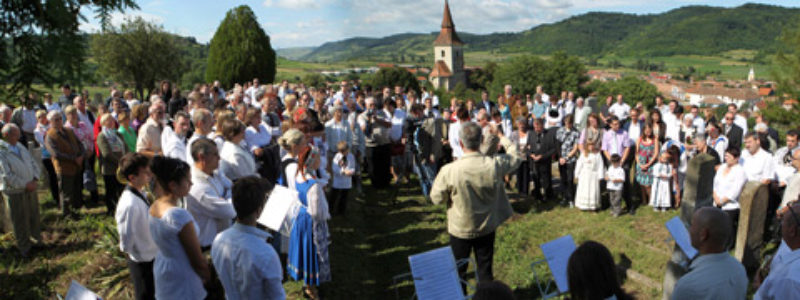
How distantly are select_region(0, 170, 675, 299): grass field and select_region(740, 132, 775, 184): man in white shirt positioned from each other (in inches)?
55.4

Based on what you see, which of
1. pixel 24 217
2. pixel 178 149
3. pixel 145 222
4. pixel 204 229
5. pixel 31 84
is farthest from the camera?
pixel 24 217

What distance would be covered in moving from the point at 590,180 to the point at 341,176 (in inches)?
166

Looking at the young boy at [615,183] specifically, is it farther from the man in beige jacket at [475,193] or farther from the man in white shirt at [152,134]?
the man in white shirt at [152,134]

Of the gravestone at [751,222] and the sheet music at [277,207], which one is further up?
the sheet music at [277,207]

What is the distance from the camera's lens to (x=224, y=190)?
4.29 m

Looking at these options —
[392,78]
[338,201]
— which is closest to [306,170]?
[338,201]

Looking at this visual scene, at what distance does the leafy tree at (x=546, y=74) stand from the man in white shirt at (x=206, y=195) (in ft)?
226

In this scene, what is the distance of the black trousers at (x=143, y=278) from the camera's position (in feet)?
12.4

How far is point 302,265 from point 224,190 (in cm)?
125

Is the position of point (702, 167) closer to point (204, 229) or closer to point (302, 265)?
point (302, 265)

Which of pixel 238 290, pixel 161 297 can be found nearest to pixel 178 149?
pixel 161 297

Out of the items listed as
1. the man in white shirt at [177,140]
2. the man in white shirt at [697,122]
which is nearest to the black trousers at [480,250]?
the man in white shirt at [177,140]

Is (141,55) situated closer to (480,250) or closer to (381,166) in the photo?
(381,166)

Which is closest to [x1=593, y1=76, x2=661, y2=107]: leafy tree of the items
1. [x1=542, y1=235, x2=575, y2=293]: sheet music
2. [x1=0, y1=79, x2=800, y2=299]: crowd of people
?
[x1=0, y1=79, x2=800, y2=299]: crowd of people
